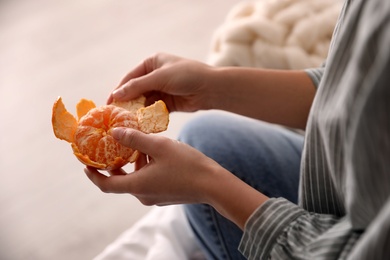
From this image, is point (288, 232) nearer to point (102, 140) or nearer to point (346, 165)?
point (346, 165)

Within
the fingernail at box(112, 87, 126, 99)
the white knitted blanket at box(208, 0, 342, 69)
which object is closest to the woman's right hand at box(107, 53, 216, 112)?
the fingernail at box(112, 87, 126, 99)

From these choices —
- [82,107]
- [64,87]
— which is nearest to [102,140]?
[82,107]

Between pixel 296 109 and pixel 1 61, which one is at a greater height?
pixel 296 109

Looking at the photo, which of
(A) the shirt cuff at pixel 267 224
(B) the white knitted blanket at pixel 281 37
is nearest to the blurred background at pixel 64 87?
(B) the white knitted blanket at pixel 281 37

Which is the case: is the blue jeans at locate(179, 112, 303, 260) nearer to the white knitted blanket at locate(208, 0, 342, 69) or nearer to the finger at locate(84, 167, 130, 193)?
the finger at locate(84, 167, 130, 193)

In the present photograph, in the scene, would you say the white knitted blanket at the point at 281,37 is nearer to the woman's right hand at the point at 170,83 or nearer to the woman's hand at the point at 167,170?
the woman's right hand at the point at 170,83

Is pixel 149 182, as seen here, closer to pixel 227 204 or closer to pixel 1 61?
pixel 227 204

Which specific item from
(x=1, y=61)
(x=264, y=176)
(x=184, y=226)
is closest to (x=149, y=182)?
(x=264, y=176)
